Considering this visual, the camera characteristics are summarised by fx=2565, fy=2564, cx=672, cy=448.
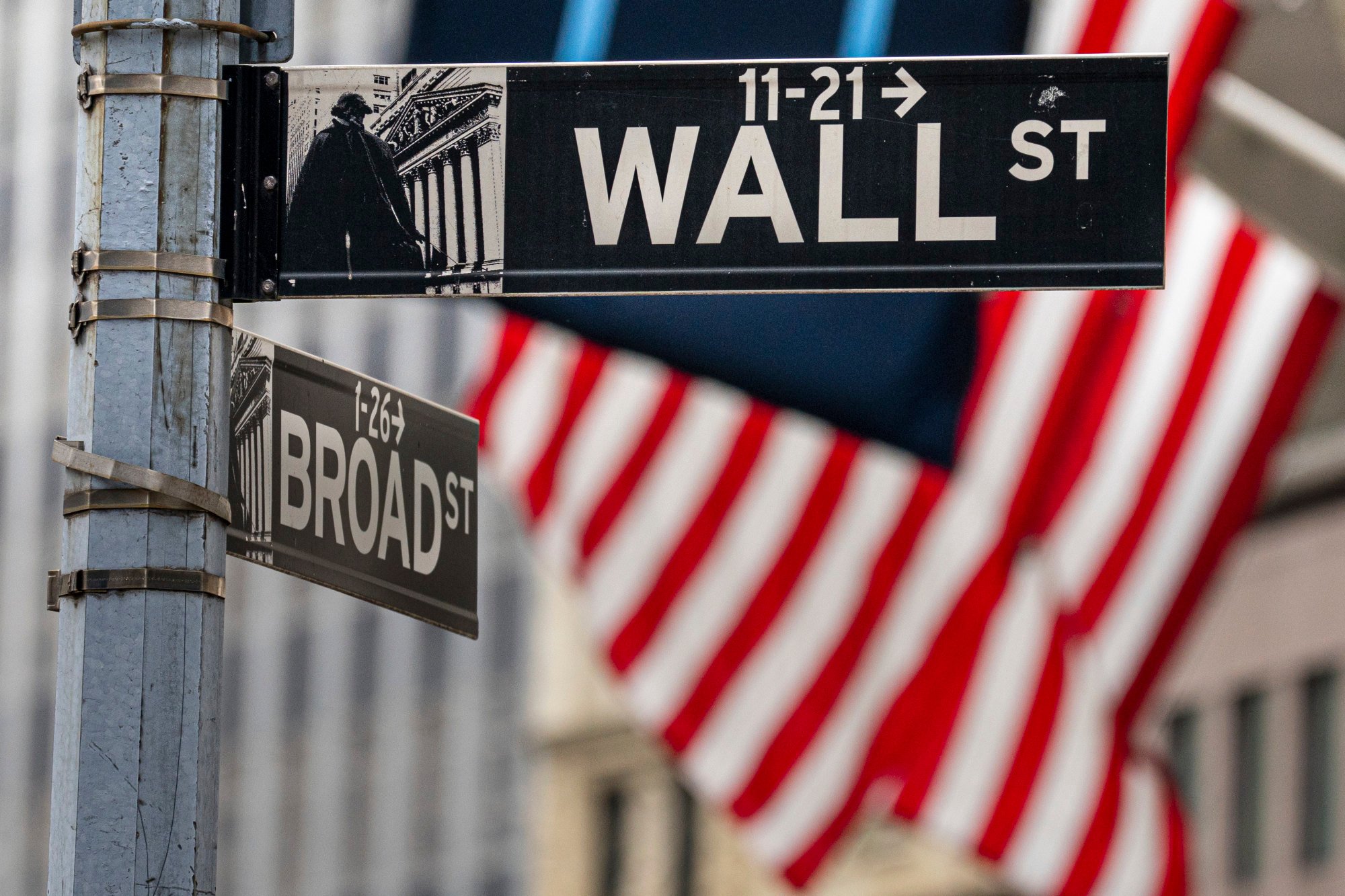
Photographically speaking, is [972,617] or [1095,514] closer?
[1095,514]

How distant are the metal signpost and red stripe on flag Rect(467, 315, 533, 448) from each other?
34.3ft

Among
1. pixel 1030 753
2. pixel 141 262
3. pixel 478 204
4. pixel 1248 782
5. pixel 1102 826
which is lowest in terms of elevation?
pixel 1248 782

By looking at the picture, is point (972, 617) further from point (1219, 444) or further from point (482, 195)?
point (482, 195)

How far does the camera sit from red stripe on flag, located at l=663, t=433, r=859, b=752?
13945 millimetres

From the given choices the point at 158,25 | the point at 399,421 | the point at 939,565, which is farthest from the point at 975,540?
the point at 158,25

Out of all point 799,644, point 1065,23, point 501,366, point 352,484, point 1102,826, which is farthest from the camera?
point 501,366

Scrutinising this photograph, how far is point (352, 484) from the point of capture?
13.6 ft

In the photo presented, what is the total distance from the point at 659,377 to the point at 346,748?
27688 millimetres

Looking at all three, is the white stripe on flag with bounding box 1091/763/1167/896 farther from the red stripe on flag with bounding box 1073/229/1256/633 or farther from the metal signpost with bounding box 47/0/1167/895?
the metal signpost with bounding box 47/0/1167/895

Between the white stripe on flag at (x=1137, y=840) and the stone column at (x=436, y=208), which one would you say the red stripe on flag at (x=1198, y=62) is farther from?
the stone column at (x=436, y=208)

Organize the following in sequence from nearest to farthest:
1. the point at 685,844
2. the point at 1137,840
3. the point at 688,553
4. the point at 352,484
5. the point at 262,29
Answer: the point at 262,29 → the point at 352,484 → the point at 1137,840 → the point at 688,553 → the point at 685,844

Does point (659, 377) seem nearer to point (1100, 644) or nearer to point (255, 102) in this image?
point (1100, 644)

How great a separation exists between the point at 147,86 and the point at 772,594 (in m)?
10.7

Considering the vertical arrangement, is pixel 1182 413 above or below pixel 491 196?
below
